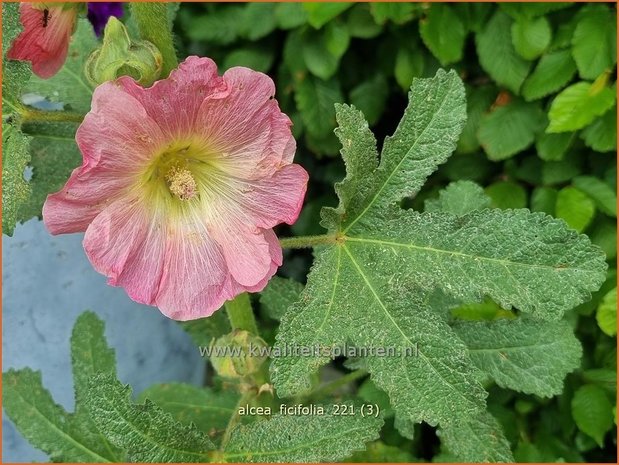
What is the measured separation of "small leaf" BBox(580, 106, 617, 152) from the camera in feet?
3.66

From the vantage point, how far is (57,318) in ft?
3.90

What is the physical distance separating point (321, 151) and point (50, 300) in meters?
0.56

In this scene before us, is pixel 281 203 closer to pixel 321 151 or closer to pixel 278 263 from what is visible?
pixel 278 263

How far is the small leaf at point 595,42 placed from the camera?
108 centimetres

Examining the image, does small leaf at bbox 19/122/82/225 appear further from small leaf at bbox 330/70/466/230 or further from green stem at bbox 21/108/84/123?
small leaf at bbox 330/70/466/230

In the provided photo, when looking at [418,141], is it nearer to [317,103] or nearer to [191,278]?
[191,278]

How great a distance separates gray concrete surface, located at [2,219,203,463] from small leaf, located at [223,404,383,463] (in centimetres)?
56

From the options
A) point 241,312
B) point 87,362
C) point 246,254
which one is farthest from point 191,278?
point 87,362

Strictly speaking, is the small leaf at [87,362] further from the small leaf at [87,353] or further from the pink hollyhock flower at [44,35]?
the pink hollyhock flower at [44,35]

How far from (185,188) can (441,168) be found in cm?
78

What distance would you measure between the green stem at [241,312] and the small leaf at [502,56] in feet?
2.03

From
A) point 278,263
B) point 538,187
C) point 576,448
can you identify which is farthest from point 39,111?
point 576,448

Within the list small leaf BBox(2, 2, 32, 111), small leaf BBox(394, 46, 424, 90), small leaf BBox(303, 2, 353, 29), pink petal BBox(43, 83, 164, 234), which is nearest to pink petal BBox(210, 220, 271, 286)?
pink petal BBox(43, 83, 164, 234)

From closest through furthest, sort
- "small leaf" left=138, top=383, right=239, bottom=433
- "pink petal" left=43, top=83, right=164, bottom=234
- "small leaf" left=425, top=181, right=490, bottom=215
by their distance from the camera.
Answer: "pink petal" left=43, top=83, right=164, bottom=234 → "small leaf" left=425, top=181, right=490, bottom=215 → "small leaf" left=138, top=383, right=239, bottom=433
